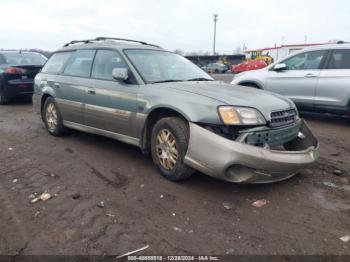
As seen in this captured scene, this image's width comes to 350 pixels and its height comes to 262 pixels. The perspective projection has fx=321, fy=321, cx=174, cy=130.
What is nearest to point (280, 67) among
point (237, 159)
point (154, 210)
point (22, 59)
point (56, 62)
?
point (56, 62)

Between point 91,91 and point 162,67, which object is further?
point 91,91

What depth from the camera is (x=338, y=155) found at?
15.8 feet

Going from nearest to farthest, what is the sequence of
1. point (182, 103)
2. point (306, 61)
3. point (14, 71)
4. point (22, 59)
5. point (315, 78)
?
1. point (182, 103)
2. point (315, 78)
3. point (306, 61)
4. point (14, 71)
5. point (22, 59)

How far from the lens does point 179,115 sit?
367cm

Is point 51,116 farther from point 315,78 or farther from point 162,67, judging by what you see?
point 315,78

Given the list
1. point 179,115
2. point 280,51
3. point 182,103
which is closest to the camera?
point 182,103

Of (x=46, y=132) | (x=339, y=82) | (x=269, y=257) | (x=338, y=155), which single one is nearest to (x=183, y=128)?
(x=269, y=257)

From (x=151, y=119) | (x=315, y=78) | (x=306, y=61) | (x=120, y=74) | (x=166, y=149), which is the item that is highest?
(x=306, y=61)

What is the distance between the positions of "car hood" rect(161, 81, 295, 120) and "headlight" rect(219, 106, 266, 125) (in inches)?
2.7

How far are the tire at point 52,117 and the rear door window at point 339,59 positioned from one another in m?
5.49

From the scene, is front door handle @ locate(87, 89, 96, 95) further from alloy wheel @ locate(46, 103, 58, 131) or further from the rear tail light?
the rear tail light

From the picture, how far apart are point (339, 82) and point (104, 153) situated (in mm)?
4896

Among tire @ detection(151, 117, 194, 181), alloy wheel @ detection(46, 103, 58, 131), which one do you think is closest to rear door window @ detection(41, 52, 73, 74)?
alloy wheel @ detection(46, 103, 58, 131)

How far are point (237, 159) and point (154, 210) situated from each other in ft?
3.14
